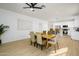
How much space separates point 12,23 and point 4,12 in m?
0.87

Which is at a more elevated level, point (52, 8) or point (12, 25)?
point (52, 8)

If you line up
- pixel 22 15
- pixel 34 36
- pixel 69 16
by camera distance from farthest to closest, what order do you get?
pixel 22 15 → pixel 69 16 → pixel 34 36

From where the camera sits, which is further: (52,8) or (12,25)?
(12,25)

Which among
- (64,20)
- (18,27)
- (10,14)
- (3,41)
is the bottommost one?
(3,41)

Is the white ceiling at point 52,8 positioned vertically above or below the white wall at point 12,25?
above

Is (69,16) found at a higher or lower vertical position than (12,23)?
higher

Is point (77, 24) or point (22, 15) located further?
point (22, 15)

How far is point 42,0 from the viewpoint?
1797 mm

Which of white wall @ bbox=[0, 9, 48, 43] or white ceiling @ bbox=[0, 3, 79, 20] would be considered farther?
white wall @ bbox=[0, 9, 48, 43]

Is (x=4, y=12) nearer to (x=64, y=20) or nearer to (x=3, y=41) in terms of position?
(x=3, y=41)

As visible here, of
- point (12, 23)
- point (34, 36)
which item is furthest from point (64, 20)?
point (12, 23)

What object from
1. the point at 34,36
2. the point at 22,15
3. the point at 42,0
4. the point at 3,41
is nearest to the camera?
the point at 42,0

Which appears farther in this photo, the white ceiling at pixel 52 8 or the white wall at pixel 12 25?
the white wall at pixel 12 25

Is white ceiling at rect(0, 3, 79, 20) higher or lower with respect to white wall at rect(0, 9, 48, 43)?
higher
